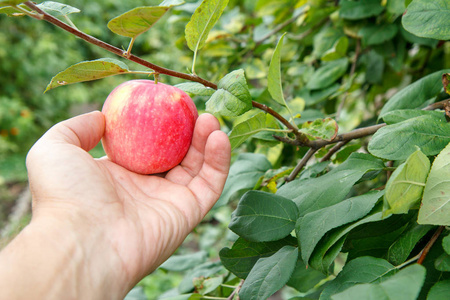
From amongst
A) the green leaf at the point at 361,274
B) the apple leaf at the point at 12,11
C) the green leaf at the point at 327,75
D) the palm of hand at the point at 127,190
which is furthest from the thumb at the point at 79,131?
the green leaf at the point at 327,75

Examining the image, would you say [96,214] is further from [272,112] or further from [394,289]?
[394,289]

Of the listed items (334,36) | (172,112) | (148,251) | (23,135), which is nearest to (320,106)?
(334,36)

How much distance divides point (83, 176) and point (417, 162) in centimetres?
58

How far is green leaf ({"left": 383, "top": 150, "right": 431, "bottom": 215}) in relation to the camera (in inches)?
18.5

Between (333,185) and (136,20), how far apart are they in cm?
44

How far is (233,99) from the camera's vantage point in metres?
0.66

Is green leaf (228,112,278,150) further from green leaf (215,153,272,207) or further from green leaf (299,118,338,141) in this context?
green leaf (215,153,272,207)

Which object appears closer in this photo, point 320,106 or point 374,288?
point 374,288

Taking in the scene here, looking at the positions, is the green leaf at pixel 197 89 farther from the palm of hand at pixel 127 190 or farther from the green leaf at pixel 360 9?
the green leaf at pixel 360 9

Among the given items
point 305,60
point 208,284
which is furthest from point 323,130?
point 305,60

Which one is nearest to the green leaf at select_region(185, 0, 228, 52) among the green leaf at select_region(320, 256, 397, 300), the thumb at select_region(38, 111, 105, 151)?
the thumb at select_region(38, 111, 105, 151)

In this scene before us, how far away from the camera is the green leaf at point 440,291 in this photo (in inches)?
→ 18.2

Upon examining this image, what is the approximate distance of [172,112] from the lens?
0.82m

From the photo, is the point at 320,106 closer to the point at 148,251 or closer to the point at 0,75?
the point at 148,251
